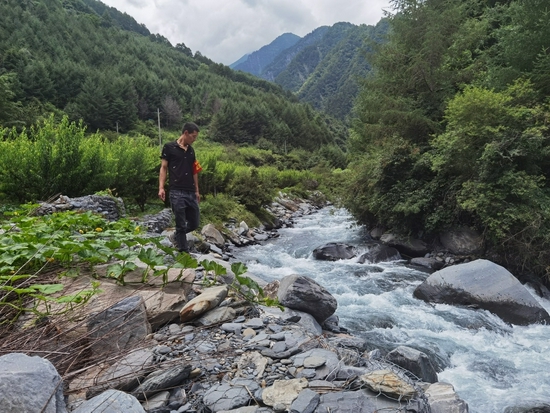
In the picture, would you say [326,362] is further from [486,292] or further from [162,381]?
[486,292]

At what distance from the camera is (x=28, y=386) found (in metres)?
1.60

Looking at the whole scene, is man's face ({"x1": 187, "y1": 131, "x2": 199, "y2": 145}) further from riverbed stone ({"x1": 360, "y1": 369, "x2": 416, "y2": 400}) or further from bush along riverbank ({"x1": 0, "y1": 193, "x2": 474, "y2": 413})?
riverbed stone ({"x1": 360, "y1": 369, "x2": 416, "y2": 400})

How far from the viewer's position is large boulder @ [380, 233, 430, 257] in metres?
9.92

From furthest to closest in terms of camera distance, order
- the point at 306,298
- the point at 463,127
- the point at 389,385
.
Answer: the point at 463,127
the point at 306,298
the point at 389,385

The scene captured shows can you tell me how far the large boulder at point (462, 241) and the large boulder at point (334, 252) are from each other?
276 cm

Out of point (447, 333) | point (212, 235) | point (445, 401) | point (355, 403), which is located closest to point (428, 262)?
point (447, 333)

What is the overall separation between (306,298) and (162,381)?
2369 mm

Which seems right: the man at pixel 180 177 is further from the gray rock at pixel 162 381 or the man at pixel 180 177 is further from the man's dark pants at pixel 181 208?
the gray rock at pixel 162 381

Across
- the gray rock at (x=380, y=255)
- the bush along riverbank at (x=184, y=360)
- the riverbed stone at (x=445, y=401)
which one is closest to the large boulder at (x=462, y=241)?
the gray rock at (x=380, y=255)

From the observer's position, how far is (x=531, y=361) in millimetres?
4637

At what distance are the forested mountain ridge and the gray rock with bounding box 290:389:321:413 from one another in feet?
77.2

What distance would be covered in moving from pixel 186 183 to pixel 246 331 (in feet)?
9.17

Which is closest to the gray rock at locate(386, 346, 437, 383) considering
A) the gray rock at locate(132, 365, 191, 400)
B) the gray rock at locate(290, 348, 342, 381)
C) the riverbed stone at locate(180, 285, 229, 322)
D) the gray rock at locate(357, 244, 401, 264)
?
the gray rock at locate(290, 348, 342, 381)

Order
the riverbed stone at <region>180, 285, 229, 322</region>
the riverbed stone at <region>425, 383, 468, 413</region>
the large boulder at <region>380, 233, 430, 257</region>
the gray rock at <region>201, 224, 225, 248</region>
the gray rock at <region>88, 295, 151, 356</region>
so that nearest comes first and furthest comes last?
the gray rock at <region>88, 295, 151, 356</region> → the riverbed stone at <region>425, 383, 468, 413</region> → the riverbed stone at <region>180, 285, 229, 322</region> → the large boulder at <region>380, 233, 430, 257</region> → the gray rock at <region>201, 224, 225, 248</region>
